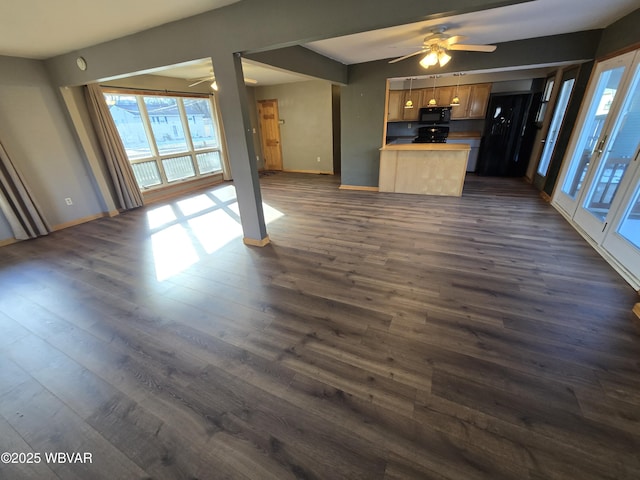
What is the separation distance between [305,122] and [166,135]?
3.65 meters

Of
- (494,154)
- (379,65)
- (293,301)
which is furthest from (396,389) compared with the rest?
(494,154)

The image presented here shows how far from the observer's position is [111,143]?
4.57 m

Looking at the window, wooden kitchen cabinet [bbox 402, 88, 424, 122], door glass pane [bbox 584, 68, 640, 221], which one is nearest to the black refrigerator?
wooden kitchen cabinet [bbox 402, 88, 424, 122]

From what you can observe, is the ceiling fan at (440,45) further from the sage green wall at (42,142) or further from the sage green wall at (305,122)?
the sage green wall at (42,142)

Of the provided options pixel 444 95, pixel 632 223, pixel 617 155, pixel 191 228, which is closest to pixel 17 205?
pixel 191 228

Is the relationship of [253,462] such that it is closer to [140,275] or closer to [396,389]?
[396,389]

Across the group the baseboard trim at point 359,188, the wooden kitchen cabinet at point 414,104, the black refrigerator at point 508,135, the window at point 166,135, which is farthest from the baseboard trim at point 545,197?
the window at point 166,135

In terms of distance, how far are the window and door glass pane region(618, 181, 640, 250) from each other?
7.33 meters

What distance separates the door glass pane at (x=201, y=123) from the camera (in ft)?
20.2

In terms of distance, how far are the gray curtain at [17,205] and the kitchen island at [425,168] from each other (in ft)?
18.8

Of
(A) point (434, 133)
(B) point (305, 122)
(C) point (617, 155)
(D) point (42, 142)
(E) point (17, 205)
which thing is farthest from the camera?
(B) point (305, 122)

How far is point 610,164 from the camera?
3.10m

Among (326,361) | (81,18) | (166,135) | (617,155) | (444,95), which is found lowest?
(326,361)

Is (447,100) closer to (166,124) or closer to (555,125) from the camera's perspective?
(555,125)
